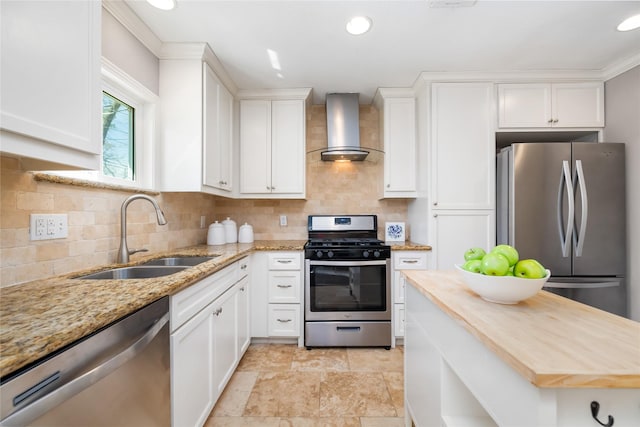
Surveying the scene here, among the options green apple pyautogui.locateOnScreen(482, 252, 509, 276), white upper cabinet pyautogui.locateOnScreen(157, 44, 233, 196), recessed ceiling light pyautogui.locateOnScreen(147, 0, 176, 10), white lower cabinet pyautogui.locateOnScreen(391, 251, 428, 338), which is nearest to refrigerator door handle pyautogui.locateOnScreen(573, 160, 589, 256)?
white lower cabinet pyautogui.locateOnScreen(391, 251, 428, 338)

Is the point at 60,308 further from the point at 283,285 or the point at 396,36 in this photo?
the point at 396,36

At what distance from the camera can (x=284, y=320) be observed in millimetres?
2512

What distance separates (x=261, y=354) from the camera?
2.37 meters

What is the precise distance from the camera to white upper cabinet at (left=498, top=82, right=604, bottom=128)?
7.96 ft

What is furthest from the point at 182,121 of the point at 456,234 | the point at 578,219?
the point at 578,219

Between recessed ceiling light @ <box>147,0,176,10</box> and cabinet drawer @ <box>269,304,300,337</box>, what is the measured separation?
2355 mm

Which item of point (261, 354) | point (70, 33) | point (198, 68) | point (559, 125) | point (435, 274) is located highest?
point (198, 68)

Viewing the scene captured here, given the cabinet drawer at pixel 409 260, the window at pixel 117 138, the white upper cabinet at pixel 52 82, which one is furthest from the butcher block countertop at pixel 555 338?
the window at pixel 117 138

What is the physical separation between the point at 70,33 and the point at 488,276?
5.42 ft

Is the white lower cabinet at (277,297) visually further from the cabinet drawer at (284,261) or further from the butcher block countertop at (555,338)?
the butcher block countertop at (555,338)

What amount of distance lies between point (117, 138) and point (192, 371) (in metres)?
1.56

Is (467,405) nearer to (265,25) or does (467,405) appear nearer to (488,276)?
(488,276)

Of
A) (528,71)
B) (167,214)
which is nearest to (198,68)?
(167,214)

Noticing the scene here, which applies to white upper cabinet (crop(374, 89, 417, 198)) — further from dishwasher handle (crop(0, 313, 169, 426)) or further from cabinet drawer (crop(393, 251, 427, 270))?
dishwasher handle (crop(0, 313, 169, 426))
